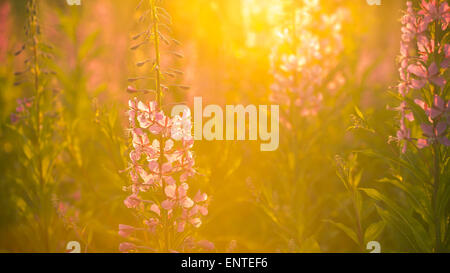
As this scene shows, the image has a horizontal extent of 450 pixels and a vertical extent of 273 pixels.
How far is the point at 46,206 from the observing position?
9.02 ft

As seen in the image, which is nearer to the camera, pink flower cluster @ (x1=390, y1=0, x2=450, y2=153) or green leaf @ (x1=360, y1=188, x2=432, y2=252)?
pink flower cluster @ (x1=390, y1=0, x2=450, y2=153)

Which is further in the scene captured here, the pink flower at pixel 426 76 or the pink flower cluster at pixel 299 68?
the pink flower cluster at pixel 299 68

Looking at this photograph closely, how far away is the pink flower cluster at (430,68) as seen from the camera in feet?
6.03

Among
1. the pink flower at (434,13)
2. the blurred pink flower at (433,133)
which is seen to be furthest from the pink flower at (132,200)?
the pink flower at (434,13)

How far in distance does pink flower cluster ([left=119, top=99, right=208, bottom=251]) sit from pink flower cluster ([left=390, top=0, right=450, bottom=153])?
1.07 metres

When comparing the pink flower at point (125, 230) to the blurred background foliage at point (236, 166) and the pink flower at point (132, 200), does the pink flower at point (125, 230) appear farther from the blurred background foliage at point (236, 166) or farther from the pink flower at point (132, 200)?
the blurred background foliage at point (236, 166)

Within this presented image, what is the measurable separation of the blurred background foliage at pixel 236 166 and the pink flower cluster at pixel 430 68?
30cm

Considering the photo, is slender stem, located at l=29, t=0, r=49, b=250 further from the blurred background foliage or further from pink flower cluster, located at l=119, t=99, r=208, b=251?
pink flower cluster, located at l=119, t=99, r=208, b=251

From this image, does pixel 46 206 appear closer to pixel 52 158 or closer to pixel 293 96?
pixel 52 158

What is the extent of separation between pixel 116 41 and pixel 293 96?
4.09m

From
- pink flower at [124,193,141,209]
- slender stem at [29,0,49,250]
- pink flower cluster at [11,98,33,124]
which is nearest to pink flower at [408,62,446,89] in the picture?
pink flower at [124,193,141,209]

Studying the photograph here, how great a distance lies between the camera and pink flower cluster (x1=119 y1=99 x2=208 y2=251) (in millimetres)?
1780
